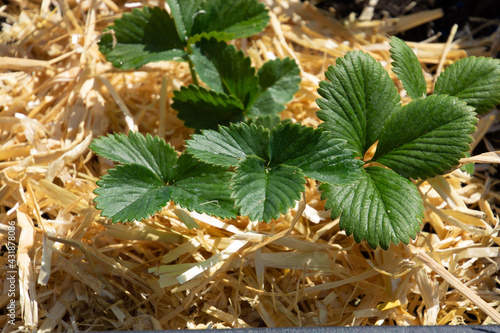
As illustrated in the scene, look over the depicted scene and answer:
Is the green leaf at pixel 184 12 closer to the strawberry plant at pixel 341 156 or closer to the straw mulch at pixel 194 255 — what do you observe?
the straw mulch at pixel 194 255

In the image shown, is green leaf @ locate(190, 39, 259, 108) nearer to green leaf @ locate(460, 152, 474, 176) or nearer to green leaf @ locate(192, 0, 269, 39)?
green leaf @ locate(192, 0, 269, 39)

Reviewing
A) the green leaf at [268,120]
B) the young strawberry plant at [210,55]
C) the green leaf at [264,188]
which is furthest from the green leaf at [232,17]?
the green leaf at [264,188]

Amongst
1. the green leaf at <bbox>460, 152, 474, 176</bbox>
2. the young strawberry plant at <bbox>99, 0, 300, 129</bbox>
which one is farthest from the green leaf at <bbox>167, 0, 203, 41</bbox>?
the green leaf at <bbox>460, 152, 474, 176</bbox>

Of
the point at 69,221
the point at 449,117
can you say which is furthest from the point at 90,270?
the point at 449,117

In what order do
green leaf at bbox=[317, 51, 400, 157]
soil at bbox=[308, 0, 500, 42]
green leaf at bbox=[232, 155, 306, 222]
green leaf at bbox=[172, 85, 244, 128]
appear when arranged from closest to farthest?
green leaf at bbox=[232, 155, 306, 222] → green leaf at bbox=[317, 51, 400, 157] → green leaf at bbox=[172, 85, 244, 128] → soil at bbox=[308, 0, 500, 42]

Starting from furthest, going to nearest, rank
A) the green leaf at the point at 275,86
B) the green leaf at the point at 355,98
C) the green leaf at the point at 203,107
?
the green leaf at the point at 275,86 < the green leaf at the point at 203,107 < the green leaf at the point at 355,98

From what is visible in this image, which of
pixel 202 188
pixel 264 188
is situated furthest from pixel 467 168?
pixel 202 188

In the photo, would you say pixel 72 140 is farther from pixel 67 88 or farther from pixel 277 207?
→ pixel 277 207
